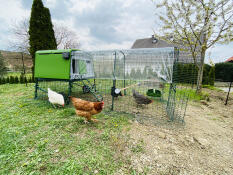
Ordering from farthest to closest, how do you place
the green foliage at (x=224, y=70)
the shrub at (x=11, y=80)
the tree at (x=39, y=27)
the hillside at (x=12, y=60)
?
the green foliage at (x=224, y=70) → the hillside at (x=12, y=60) → the tree at (x=39, y=27) → the shrub at (x=11, y=80)

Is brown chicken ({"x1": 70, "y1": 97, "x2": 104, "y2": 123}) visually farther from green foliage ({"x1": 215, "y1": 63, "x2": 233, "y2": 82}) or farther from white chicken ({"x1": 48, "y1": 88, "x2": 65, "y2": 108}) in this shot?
green foliage ({"x1": 215, "y1": 63, "x2": 233, "y2": 82})

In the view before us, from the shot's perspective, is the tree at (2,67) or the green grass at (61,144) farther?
the tree at (2,67)

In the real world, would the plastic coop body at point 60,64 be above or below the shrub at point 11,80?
above

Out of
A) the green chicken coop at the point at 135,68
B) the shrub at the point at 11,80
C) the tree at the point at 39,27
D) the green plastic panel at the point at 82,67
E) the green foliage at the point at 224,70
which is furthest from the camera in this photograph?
the green foliage at the point at 224,70

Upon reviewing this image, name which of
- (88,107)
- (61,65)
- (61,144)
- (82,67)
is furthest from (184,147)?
(61,65)

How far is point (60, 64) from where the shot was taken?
3799 millimetres

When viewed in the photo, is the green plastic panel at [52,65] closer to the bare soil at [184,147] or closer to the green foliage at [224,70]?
the bare soil at [184,147]

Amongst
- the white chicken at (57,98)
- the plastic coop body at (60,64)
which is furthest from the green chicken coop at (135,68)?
the white chicken at (57,98)

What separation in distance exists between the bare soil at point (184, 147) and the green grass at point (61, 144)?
0.22 meters

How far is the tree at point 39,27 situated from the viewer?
9011 millimetres

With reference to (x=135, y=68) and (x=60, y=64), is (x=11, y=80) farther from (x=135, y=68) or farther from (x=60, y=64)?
(x=135, y=68)

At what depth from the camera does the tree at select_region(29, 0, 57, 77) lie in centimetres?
901

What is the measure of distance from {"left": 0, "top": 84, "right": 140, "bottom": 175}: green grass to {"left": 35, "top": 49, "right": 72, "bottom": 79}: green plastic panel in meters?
1.46

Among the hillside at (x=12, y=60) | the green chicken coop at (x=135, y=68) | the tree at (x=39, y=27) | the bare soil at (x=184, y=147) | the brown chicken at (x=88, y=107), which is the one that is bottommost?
the bare soil at (x=184, y=147)
